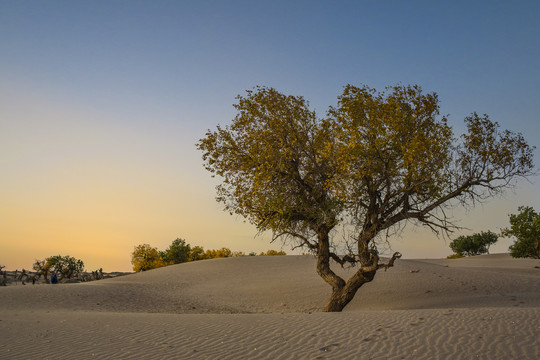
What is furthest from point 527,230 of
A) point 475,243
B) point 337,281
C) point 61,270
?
point 61,270

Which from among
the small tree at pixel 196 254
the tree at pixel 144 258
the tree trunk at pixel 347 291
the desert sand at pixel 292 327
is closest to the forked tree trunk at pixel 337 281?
the tree trunk at pixel 347 291

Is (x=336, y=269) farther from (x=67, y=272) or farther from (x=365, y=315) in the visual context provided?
(x=67, y=272)

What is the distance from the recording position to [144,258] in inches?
2036

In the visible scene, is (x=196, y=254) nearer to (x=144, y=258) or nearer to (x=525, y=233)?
(x=144, y=258)

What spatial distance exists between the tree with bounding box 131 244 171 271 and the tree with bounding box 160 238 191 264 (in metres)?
9.90

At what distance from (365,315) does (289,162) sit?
24.8ft

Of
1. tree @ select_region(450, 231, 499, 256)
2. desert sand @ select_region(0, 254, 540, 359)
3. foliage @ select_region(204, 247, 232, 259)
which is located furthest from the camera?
tree @ select_region(450, 231, 499, 256)

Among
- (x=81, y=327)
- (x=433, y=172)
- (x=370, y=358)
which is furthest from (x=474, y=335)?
(x=81, y=327)

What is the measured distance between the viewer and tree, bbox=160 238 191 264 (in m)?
62.9

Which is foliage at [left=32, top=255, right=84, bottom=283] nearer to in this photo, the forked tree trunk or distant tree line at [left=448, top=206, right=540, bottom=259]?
the forked tree trunk

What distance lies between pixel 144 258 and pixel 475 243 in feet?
199

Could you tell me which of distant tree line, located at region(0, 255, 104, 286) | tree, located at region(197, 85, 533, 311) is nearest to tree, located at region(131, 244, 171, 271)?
distant tree line, located at region(0, 255, 104, 286)

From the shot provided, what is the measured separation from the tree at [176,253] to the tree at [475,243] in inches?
1980

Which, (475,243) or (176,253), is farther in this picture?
(475,243)
